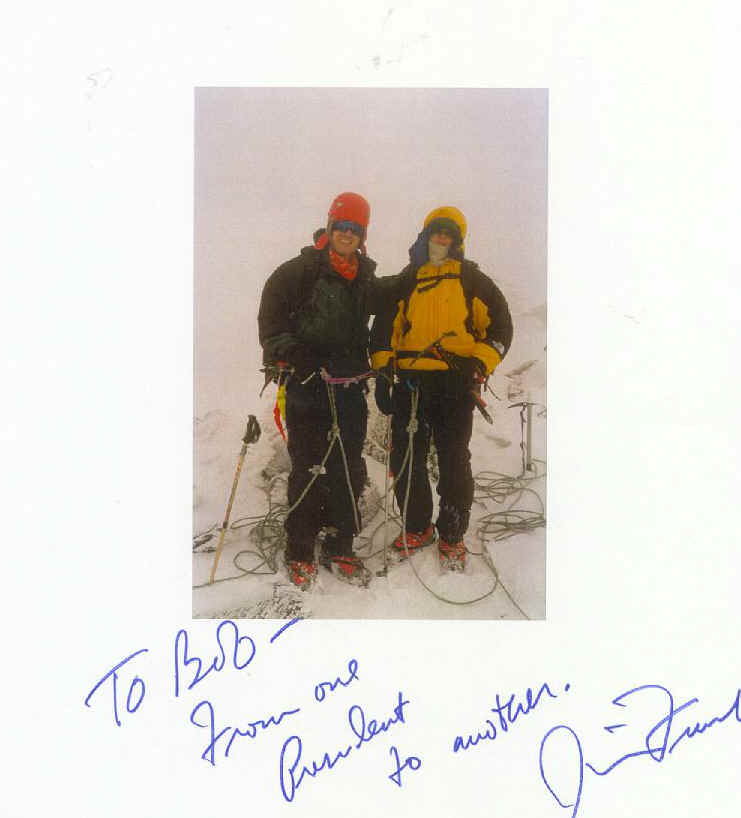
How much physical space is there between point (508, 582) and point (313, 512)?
0.57m

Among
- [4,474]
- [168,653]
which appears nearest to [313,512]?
[168,653]

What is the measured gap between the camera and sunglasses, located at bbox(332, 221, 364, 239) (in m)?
1.49

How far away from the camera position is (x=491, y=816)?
1.27 metres

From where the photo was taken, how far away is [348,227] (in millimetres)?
1498

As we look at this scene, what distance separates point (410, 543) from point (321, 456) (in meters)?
0.36

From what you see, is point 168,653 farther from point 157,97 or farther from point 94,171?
point 157,97
